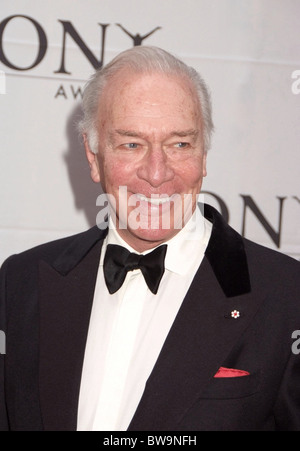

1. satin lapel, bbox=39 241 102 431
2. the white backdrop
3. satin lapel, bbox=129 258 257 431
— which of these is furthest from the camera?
the white backdrop

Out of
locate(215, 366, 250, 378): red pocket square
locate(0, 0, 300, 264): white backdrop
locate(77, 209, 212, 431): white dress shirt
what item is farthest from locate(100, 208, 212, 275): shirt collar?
locate(0, 0, 300, 264): white backdrop

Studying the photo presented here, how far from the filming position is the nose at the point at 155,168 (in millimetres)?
2137

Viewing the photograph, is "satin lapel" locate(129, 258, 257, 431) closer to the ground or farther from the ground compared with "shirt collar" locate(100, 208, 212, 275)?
closer to the ground

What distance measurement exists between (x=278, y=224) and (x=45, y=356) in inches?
52.9

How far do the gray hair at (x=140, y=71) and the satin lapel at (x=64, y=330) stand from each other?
1.29 feet

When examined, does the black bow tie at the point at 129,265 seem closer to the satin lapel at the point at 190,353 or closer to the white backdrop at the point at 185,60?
the satin lapel at the point at 190,353

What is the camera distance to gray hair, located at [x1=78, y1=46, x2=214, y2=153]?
2221 millimetres

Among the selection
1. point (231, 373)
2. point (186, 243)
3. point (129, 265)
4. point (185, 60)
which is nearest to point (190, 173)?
point (186, 243)

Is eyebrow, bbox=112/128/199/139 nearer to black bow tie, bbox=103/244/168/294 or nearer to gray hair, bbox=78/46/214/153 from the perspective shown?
gray hair, bbox=78/46/214/153

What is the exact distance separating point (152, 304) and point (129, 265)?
14 cm

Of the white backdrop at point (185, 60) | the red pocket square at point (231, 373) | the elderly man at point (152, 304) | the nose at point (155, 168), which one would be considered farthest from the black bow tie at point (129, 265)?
the white backdrop at point (185, 60)

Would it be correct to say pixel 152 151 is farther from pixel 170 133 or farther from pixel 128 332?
pixel 128 332

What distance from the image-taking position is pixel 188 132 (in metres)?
2.19
